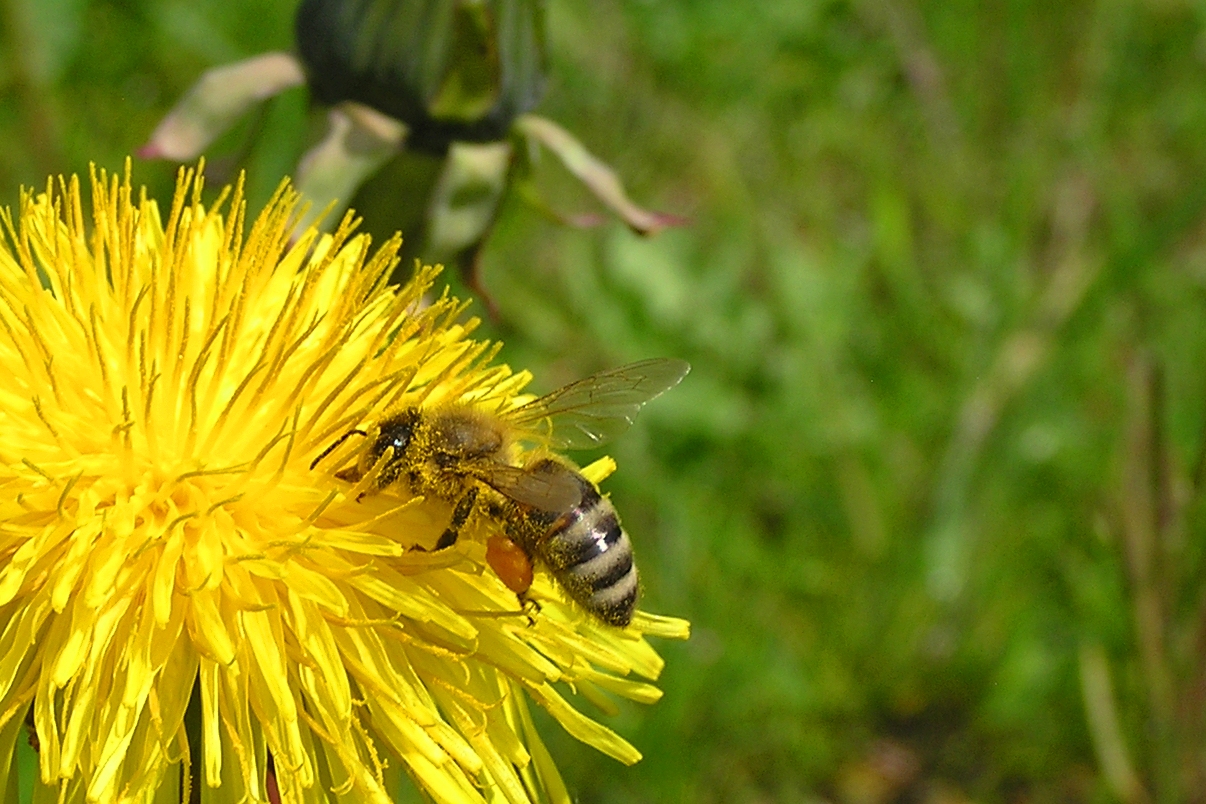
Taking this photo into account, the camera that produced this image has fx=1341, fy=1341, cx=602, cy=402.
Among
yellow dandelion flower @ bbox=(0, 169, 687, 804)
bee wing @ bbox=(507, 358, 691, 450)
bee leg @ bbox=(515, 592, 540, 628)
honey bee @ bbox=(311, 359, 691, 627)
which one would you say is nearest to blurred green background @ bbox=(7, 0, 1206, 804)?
bee wing @ bbox=(507, 358, 691, 450)

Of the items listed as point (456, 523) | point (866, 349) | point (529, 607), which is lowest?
point (866, 349)

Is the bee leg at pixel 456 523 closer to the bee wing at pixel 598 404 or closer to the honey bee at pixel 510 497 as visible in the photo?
the honey bee at pixel 510 497

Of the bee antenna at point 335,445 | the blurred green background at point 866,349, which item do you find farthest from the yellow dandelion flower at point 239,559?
the blurred green background at point 866,349

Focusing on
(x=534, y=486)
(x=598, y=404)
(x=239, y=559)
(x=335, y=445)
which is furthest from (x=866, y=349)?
(x=239, y=559)

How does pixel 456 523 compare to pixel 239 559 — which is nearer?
pixel 239 559

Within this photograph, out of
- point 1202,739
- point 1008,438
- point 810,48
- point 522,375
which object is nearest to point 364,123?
point 522,375

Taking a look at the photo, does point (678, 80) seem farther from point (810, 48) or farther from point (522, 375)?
point (522, 375)

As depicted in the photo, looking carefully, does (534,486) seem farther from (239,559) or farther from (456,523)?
(239,559)

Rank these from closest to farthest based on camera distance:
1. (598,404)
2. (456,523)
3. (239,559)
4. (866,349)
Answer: (239,559)
(456,523)
(598,404)
(866,349)
